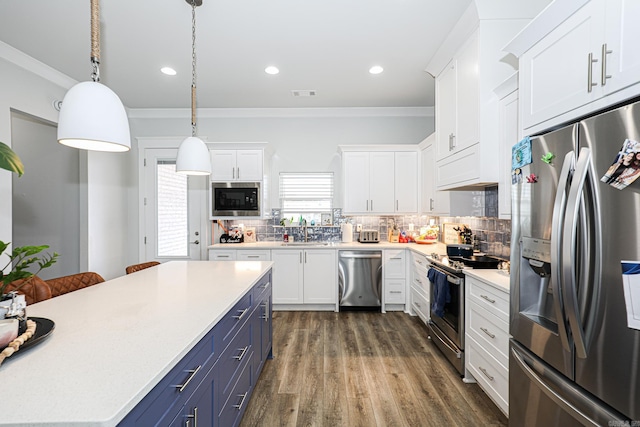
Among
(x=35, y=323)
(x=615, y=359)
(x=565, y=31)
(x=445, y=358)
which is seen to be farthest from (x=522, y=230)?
(x=35, y=323)

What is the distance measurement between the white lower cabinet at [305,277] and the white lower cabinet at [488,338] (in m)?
2.01

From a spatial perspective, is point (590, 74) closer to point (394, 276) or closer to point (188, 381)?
point (188, 381)

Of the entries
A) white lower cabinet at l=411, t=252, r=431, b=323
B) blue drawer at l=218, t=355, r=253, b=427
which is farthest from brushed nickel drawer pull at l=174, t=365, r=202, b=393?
white lower cabinet at l=411, t=252, r=431, b=323

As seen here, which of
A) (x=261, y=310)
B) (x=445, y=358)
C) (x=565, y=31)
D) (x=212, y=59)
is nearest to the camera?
(x=565, y=31)

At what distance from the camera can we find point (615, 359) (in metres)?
1.10

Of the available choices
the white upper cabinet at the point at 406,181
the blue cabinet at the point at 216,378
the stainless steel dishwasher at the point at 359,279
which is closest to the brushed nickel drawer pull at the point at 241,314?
the blue cabinet at the point at 216,378

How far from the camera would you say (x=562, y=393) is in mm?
1337

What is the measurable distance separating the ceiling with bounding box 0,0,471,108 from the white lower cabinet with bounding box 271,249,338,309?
217cm

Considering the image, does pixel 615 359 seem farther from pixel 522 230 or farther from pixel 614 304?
pixel 522 230

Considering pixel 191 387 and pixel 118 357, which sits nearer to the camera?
pixel 118 357

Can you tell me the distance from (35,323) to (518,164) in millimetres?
2351

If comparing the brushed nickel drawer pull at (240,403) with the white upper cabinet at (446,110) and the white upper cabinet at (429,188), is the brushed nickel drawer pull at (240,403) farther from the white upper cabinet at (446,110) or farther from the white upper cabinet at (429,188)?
the white upper cabinet at (429,188)

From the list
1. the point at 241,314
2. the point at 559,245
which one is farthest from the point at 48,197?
the point at 559,245

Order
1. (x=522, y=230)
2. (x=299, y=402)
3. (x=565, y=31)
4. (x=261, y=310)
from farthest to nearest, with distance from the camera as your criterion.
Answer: (x=261, y=310) → (x=299, y=402) → (x=522, y=230) → (x=565, y=31)
